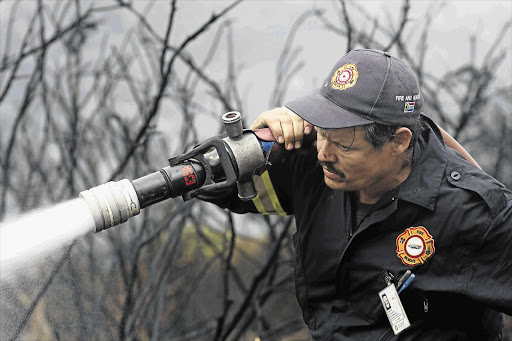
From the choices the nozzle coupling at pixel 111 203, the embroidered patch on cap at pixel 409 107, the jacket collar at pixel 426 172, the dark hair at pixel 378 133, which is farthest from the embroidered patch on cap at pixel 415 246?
the nozzle coupling at pixel 111 203

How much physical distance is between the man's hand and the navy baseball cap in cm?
11

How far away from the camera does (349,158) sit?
233cm

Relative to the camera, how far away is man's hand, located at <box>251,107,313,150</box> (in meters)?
2.46

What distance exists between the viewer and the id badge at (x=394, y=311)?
2278 mm

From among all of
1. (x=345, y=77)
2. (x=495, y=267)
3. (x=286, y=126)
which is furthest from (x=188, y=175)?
(x=495, y=267)

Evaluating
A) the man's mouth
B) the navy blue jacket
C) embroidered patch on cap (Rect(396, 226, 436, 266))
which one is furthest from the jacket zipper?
the man's mouth

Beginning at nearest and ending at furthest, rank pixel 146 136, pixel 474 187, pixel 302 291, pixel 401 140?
pixel 474 187 < pixel 401 140 < pixel 302 291 < pixel 146 136

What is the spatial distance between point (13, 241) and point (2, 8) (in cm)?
271

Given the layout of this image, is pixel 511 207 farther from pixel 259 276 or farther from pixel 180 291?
pixel 180 291

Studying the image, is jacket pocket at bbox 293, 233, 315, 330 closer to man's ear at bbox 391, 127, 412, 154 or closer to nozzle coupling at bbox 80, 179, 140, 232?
man's ear at bbox 391, 127, 412, 154

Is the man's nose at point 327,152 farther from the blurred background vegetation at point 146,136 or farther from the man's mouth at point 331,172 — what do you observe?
the blurred background vegetation at point 146,136

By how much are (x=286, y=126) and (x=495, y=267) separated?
992mm

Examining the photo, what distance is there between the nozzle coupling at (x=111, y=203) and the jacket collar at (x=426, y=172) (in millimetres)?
1081

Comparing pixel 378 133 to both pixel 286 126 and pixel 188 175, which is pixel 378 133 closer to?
pixel 286 126
